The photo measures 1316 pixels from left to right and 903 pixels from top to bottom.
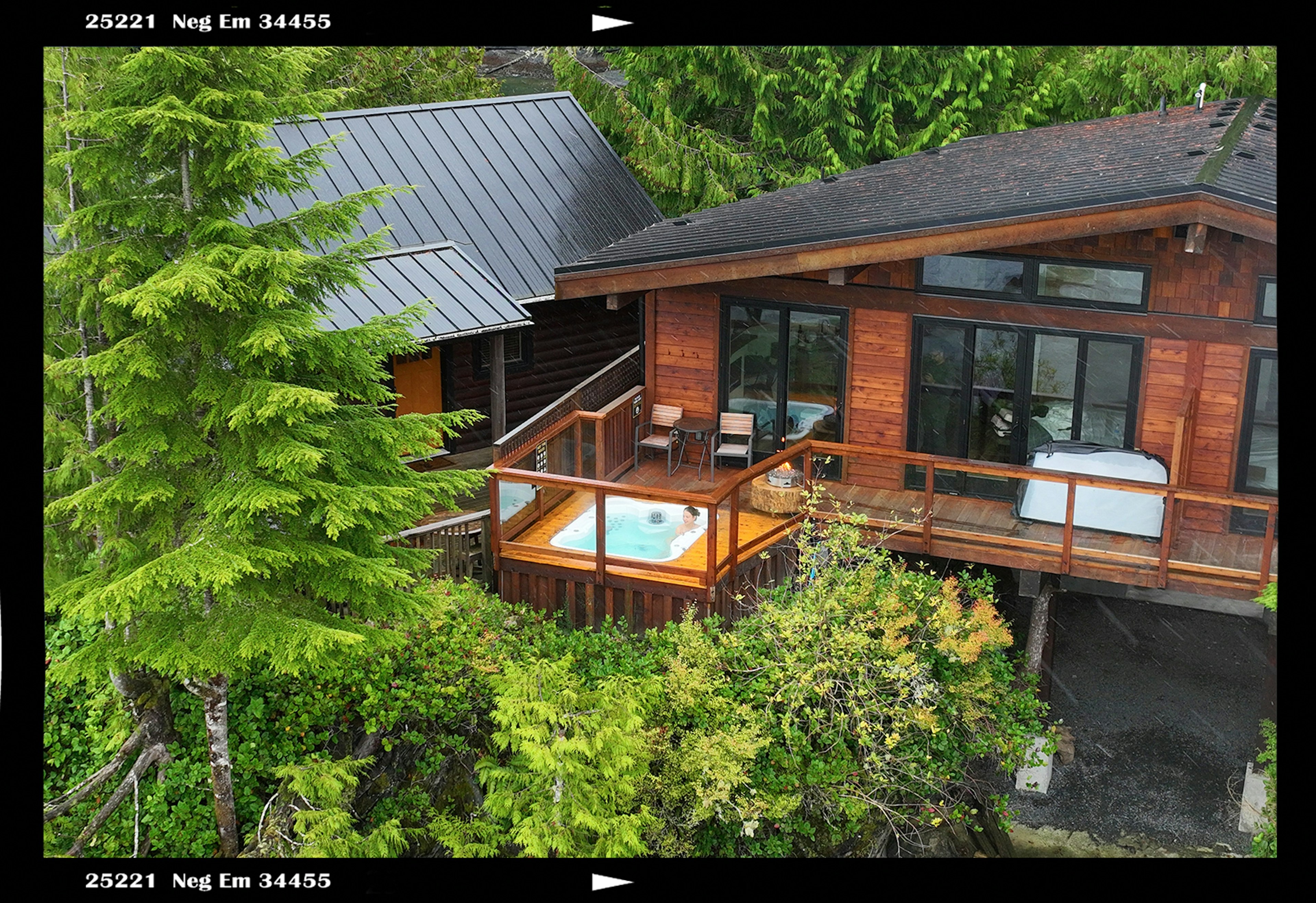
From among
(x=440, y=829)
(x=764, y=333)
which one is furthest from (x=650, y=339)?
(x=440, y=829)

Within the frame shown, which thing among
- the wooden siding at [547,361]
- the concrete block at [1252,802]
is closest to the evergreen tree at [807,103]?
the wooden siding at [547,361]

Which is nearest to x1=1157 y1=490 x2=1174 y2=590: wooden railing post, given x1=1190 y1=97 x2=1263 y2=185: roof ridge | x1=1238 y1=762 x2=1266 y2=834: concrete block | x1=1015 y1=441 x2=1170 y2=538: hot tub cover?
x1=1015 y1=441 x2=1170 y2=538: hot tub cover

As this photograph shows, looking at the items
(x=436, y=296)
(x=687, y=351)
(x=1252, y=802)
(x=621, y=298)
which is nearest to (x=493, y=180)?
(x=621, y=298)

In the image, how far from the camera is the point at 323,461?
8.64 meters

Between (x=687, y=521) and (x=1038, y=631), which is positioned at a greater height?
(x=687, y=521)

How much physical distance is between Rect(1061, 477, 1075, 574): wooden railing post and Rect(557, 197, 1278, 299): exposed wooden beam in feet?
7.48

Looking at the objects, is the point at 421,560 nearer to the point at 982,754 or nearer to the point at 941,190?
the point at 982,754

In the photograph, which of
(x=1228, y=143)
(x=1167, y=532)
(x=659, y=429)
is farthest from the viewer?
(x=659, y=429)

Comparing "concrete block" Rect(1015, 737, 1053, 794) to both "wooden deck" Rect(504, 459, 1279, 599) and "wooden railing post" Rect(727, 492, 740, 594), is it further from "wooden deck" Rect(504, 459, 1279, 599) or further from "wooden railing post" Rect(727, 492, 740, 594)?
"wooden railing post" Rect(727, 492, 740, 594)

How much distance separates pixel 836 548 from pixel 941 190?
4360mm

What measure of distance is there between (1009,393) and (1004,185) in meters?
2.14

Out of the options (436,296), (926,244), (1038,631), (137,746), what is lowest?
(137,746)

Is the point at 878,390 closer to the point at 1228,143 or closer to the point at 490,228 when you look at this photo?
the point at 1228,143

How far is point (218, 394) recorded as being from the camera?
8.33 metres
